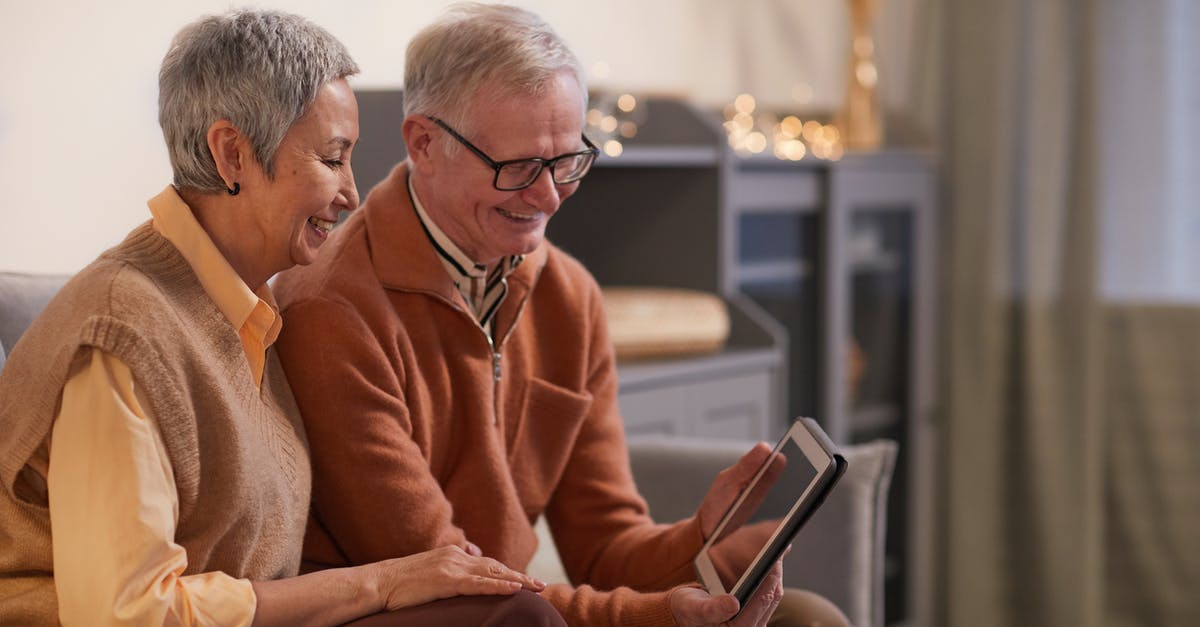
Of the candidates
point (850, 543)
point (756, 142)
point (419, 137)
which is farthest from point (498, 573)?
point (756, 142)

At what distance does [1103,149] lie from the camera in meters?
3.33

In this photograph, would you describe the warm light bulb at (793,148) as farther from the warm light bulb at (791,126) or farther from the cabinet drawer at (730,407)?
the cabinet drawer at (730,407)

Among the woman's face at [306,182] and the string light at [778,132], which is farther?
the string light at [778,132]

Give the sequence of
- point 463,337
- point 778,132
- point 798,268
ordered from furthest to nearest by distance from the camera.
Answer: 1. point 778,132
2. point 798,268
3. point 463,337

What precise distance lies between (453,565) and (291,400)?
23 centimetres

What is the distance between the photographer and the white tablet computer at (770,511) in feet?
4.14

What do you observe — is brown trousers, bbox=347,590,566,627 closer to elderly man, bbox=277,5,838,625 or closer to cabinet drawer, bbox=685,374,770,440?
elderly man, bbox=277,5,838,625

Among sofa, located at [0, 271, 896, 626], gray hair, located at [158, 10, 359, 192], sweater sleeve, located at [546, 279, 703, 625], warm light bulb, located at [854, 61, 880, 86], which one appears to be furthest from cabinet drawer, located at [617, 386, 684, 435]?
warm light bulb, located at [854, 61, 880, 86]

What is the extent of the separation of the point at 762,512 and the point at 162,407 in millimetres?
625

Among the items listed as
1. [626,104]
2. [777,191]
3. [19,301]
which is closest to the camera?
[19,301]

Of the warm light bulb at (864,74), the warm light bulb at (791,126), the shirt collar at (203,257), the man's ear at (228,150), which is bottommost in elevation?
the warm light bulb at (791,126)

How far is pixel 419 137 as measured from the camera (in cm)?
138

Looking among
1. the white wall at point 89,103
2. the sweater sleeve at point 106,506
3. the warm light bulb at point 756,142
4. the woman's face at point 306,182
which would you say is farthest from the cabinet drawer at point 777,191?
the sweater sleeve at point 106,506

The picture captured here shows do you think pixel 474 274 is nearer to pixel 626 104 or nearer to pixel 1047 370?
pixel 626 104
